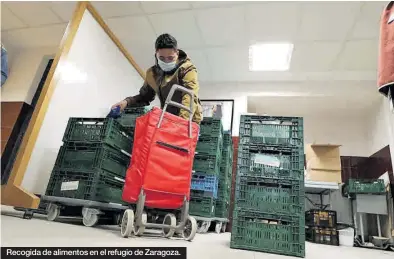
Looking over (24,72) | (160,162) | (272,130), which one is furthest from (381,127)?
(24,72)

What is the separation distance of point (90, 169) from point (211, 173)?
1107 mm

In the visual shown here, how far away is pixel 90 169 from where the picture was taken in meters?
2.19

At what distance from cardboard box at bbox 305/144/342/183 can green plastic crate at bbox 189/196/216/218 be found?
251cm

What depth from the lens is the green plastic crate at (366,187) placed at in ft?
13.0

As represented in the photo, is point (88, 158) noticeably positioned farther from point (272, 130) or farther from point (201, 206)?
point (272, 130)

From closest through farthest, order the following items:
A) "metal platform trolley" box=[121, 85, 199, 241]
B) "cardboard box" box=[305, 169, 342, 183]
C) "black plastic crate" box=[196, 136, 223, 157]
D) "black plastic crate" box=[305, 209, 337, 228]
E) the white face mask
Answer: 1. "metal platform trolley" box=[121, 85, 199, 241]
2. the white face mask
3. "black plastic crate" box=[196, 136, 223, 157]
4. "black plastic crate" box=[305, 209, 337, 228]
5. "cardboard box" box=[305, 169, 342, 183]

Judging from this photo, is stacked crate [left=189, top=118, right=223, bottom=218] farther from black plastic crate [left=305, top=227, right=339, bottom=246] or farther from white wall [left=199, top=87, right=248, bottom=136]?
white wall [left=199, top=87, right=248, bottom=136]

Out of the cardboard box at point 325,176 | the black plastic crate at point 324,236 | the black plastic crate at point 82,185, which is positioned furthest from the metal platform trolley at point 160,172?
the cardboard box at point 325,176

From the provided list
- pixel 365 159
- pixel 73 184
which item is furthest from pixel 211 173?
pixel 365 159

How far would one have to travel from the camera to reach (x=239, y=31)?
158 inches

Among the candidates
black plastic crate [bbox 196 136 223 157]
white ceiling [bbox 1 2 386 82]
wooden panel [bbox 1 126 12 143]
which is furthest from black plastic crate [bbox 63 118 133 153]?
wooden panel [bbox 1 126 12 143]

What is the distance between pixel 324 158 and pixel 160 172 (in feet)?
11.7

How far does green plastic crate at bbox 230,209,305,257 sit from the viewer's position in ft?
5.58

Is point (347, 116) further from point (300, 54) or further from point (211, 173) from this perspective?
point (211, 173)
